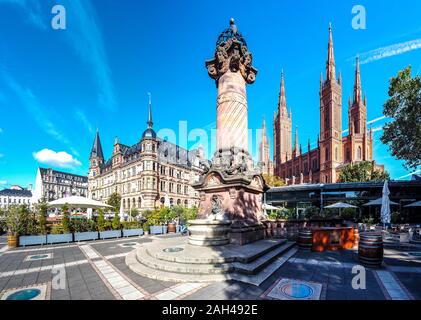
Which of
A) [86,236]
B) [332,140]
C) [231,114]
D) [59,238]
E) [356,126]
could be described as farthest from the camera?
[356,126]

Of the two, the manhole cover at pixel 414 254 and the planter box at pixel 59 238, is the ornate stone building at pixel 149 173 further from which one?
the manhole cover at pixel 414 254

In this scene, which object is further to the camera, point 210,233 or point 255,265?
point 210,233

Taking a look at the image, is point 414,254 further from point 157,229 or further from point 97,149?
point 97,149

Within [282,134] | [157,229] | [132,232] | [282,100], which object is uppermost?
[282,100]

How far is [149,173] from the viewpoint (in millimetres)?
50594

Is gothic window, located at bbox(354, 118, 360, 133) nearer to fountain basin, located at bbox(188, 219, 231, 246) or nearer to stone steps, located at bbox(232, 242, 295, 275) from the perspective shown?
fountain basin, located at bbox(188, 219, 231, 246)

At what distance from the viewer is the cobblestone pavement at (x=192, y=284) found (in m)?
5.11

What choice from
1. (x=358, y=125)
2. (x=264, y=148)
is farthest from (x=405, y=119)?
(x=264, y=148)

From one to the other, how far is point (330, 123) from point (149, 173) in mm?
59491
